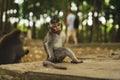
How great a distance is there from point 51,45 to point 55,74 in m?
1.14

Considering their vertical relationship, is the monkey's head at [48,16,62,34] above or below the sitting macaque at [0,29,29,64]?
above

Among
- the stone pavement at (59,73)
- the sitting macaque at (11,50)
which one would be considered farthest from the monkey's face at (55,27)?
the sitting macaque at (11,50)

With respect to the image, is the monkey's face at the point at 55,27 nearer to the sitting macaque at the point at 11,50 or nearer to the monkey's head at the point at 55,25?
the monkey's head at the point at 55,25

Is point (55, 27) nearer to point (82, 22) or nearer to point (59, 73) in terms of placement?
point (59, 73)

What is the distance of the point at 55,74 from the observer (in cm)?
577

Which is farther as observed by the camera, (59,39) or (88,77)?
(59,39)

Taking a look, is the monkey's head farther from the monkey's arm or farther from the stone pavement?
the stone pavement

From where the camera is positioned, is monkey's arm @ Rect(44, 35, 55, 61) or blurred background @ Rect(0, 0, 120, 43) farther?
blurred background @ Rect(0, 0, 120, 43)

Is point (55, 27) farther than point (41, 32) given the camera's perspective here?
No

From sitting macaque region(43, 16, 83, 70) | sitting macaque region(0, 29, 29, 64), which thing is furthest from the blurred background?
sitting macaque region(43, 16, 83, 70)

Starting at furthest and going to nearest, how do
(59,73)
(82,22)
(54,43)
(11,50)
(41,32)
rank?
(41,32) → (82,22) → (11,50) → (54,43) → (59,73)

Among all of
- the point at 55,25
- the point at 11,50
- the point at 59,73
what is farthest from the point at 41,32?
the point at 59,73

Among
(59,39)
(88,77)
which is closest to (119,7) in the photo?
(59,39)

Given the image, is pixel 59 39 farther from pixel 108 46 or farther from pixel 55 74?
pixel 108 46
